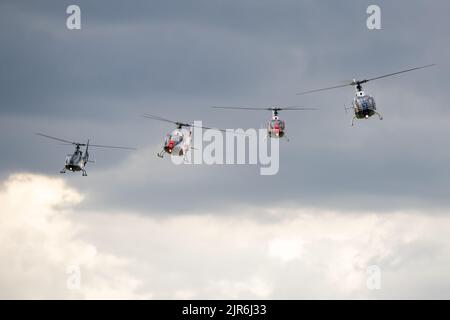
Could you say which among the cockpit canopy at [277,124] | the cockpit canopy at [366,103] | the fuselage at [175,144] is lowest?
the fuselage at [175,144]

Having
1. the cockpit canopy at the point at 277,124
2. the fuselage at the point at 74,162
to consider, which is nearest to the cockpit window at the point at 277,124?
the cockpit canopy at the point at 277,124

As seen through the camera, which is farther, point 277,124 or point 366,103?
point 277,124

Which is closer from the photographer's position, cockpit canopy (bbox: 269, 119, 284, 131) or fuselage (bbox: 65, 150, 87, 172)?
cockpit canopy (bbox: 269, 119, 284, 131)

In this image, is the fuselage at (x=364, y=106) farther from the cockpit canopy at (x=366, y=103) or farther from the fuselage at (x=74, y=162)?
the fuselage at (x=74, y=162)

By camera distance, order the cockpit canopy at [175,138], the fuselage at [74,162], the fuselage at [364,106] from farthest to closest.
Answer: the fuselage at [74,162] < the cockpit canopy at [175,138] < the fuselage at [364,106]

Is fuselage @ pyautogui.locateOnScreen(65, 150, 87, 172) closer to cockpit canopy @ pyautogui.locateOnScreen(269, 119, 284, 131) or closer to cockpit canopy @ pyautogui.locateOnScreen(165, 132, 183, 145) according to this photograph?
cockpit canopy @ pyautogui.locateOnScreen(165, 132, 183, 145)

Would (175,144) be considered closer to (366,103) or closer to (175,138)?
(175,138)

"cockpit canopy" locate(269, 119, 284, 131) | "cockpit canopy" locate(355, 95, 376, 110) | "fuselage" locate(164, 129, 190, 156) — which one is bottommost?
"fuselage" locate(164, 129, 190, 156)

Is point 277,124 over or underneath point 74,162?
over

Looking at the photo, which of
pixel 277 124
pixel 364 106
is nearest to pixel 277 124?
pixel 277 124

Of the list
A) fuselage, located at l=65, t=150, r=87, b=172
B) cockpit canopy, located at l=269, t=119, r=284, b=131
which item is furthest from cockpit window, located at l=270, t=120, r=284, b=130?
fuselage, located at l=65, t=150, r=87, b=172
